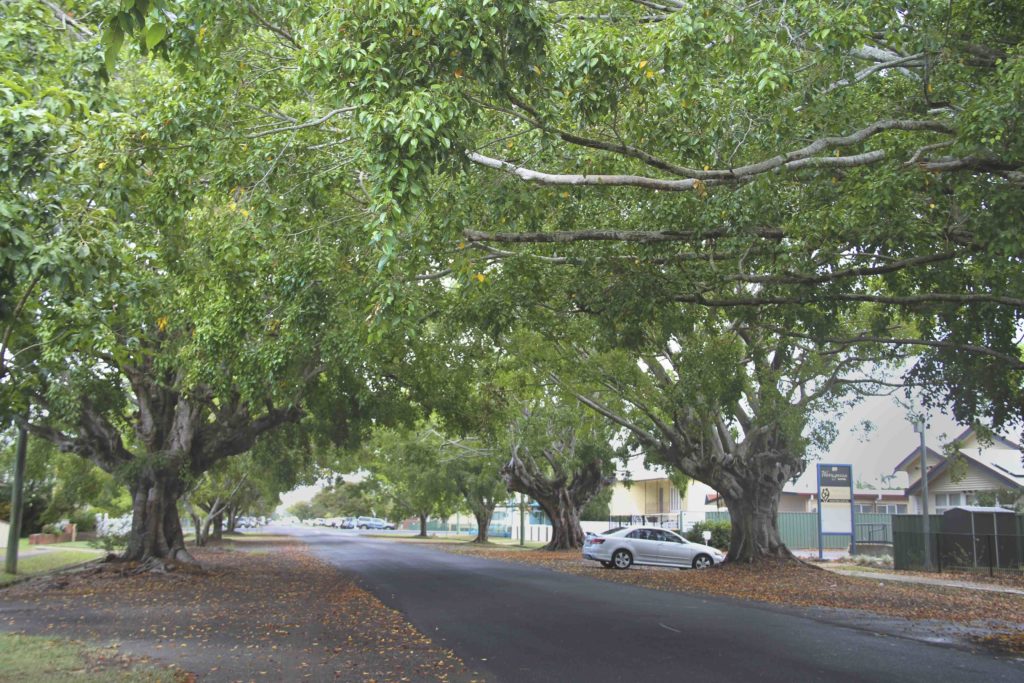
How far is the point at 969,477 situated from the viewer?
3475cm

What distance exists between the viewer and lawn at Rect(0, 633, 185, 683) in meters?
8.00

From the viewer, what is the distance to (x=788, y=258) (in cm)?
1159

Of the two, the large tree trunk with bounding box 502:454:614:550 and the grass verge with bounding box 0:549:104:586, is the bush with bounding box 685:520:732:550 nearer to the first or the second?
the large tree trunk with bounding box 502:454:614:550

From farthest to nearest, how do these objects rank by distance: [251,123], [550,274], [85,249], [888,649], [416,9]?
[550,274], [251,123], [888,649], [416,9], [85,249]

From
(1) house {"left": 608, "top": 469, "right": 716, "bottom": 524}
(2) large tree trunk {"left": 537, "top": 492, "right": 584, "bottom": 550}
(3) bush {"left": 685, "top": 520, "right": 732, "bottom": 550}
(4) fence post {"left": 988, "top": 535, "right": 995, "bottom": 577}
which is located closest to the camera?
(4) fence post {"left": 988, "top": 535, "right": 995, "bottom": 577}

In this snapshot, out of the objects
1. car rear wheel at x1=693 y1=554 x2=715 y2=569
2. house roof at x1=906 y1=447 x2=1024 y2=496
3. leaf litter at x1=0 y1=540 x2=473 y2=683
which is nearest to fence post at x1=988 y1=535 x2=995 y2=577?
house roof at x1=906 y1=447 x2=1024 y2=496

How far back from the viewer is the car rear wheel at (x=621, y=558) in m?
27.4

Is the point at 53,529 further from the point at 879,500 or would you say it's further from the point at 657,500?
the point at 879,500

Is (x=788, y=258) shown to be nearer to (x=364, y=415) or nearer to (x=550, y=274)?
(x=550, y=274)

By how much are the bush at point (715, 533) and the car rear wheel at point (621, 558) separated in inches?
326

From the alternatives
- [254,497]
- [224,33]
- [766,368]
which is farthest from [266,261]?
[254,497]

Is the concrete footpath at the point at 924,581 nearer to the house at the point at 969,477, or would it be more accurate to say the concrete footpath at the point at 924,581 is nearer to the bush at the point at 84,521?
the house at the point at 969,477

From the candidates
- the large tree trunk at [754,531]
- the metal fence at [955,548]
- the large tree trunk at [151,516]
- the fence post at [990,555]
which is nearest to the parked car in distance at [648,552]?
the large tree trunk at [754,531]

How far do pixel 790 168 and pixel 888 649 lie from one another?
6.00 meters
